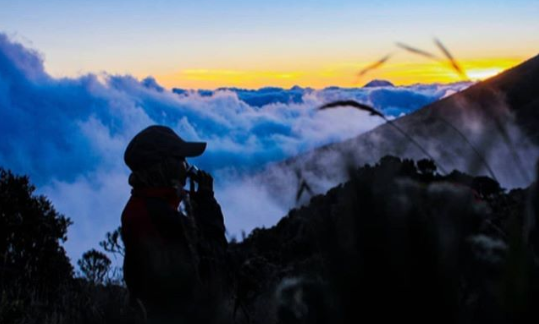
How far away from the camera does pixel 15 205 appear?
11578 mm

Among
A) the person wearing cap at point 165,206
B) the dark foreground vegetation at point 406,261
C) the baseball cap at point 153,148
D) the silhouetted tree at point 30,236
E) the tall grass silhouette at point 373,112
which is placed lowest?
the dark foreground vegetation at point 406,261

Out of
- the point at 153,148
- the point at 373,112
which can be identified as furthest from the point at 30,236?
the point at 373,112

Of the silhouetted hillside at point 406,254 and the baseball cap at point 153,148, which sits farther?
the baseball cap at point 153,148

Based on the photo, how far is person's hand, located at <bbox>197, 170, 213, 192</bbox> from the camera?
14.2 feet

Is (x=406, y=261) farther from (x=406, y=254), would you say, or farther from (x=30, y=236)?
(x=30, y=236)

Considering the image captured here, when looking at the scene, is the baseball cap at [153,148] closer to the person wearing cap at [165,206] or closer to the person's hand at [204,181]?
the person wearing cap at [165,206]

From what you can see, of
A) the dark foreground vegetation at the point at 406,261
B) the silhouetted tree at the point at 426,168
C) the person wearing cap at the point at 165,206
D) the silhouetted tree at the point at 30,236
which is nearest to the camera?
the dark foreground vegetation at the point at 406,261

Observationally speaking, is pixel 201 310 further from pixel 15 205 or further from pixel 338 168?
pixel 15 205

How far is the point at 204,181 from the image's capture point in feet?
14.3

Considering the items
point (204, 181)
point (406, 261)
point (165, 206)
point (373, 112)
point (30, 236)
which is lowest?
point (406, 261)

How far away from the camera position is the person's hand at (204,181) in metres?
4.34

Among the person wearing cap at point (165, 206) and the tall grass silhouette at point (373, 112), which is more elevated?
the person wearing cap at point (165, 206)

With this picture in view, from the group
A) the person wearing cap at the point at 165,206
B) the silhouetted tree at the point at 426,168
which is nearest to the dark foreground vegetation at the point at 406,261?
the person wearing cap at the point at 165,206

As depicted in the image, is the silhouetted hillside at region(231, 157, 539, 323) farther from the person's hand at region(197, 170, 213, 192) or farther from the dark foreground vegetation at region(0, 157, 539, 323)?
the person's hand at region(197, 170, 213, 192)
